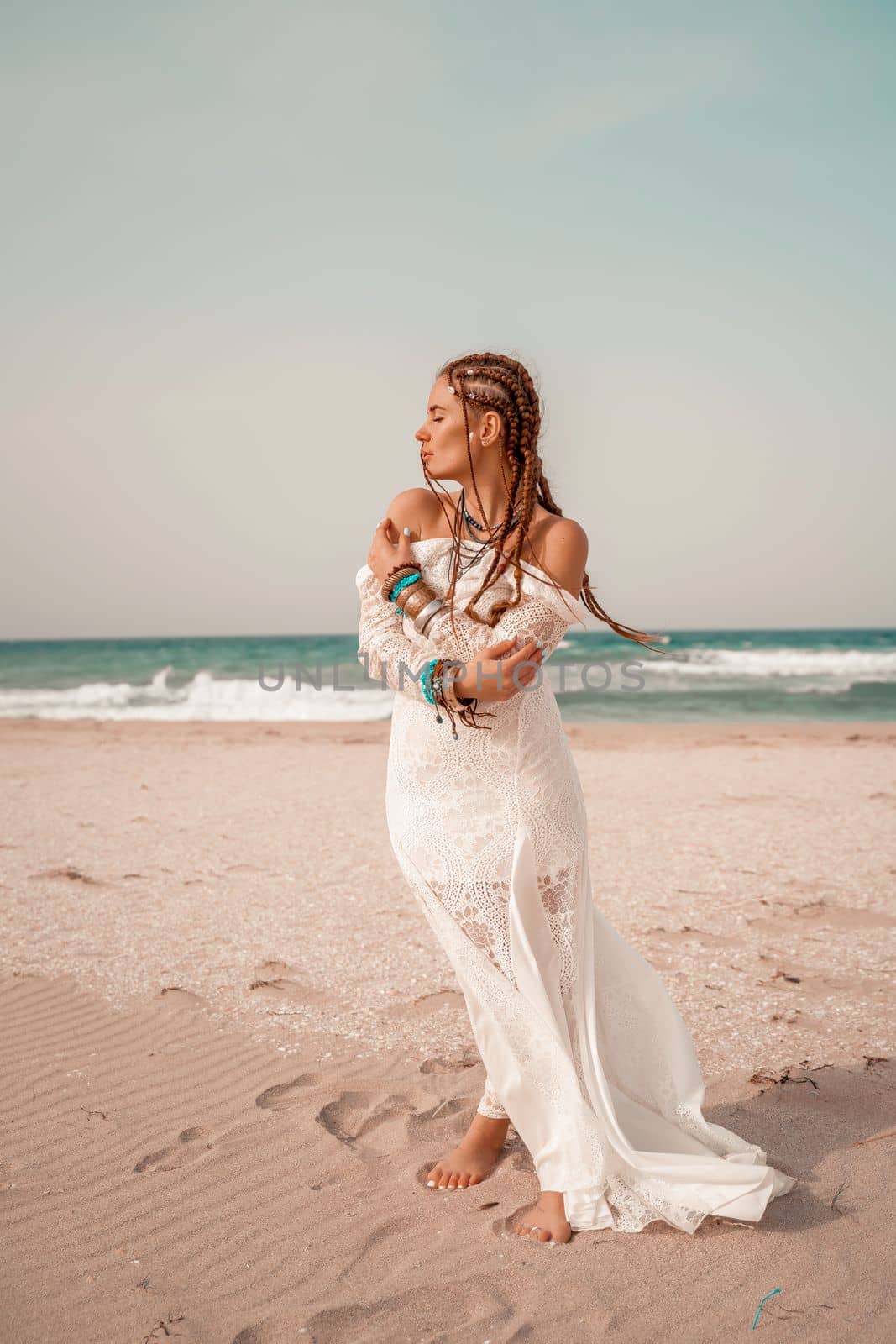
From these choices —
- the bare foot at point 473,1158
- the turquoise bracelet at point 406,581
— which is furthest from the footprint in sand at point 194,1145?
the turquoise bracelet at point 406,581

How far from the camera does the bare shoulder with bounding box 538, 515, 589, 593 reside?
8.68 feet

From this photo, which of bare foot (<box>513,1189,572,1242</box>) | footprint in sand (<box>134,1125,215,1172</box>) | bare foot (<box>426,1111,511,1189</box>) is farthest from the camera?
footprint in sand (<box>134,1125,215,1172</box>)

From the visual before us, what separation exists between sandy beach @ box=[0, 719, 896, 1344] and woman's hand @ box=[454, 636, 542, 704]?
4.83 feet

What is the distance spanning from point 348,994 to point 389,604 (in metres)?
2.49

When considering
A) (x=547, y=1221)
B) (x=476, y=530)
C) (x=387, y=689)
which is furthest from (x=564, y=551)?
(x=387, y=689)

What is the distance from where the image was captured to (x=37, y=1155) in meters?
3.17

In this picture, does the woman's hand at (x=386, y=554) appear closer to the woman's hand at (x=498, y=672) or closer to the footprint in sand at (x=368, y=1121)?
the woman's hand at (x=498, y=672)

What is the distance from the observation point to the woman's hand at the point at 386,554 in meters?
2.75

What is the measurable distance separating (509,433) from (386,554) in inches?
18.7

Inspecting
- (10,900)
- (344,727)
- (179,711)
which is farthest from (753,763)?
(179,711)

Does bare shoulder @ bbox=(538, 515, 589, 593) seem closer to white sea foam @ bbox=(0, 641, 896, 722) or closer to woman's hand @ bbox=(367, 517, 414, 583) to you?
woman's hand @ bbox=(367, 517, 414, 583)

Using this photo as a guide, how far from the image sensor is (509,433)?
273 centimetres

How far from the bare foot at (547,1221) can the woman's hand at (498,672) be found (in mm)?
1385

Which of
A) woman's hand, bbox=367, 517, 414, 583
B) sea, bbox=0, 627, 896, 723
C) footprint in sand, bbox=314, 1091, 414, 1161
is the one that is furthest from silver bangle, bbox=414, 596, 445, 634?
sea, bbox=0, 627, 896, 723
